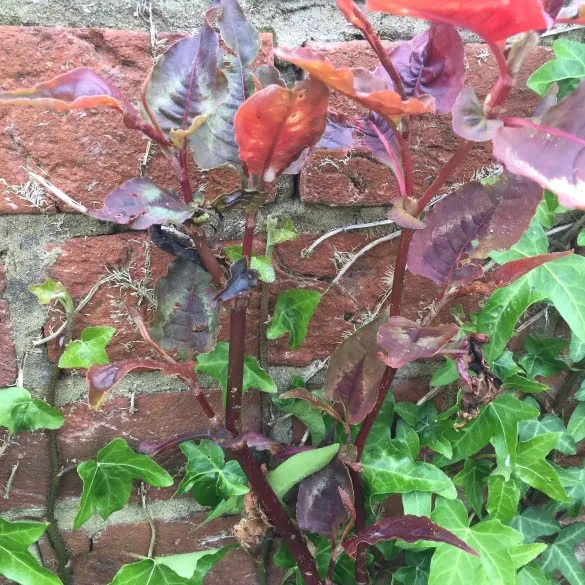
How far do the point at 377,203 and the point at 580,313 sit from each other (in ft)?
0.61

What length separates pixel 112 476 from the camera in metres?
0.49

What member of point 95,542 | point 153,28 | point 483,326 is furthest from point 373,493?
point 153,28

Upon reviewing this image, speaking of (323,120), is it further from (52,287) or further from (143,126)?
(52,287)

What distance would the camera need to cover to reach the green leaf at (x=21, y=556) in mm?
466

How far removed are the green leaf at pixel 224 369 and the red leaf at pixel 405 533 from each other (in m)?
0.13

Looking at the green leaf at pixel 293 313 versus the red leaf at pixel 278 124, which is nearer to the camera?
the red leaf at pixel 278 124

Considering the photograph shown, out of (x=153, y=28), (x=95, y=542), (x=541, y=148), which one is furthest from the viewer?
(x=95, y=542)

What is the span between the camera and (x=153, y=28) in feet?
1.42

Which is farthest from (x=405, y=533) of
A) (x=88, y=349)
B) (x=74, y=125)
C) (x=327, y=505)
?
(x=74, y=125)

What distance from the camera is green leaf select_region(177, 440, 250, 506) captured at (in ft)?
1.56

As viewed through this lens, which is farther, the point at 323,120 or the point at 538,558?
the point at 538,558

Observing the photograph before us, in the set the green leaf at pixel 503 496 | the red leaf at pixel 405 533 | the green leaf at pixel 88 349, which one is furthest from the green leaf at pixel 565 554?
the green leaf at pixel 88 349

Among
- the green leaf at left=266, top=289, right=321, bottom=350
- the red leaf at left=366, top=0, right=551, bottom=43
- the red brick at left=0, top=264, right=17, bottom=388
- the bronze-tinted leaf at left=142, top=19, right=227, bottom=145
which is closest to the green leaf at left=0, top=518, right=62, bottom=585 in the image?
the red brick at left=0, top=264, right=17, bottom=388

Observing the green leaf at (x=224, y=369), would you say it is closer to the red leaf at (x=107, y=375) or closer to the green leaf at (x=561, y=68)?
the red leaf at (x=107, y=375)
